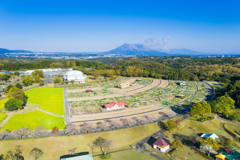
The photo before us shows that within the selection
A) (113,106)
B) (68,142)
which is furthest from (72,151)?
(113,106)

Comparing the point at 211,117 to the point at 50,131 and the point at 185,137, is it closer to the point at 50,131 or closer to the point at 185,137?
the point at 185,137

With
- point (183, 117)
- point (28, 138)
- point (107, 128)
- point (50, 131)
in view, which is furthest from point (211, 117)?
point (28, 138)

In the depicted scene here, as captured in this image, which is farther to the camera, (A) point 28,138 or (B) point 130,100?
(B) point 130,100

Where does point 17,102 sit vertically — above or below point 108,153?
above

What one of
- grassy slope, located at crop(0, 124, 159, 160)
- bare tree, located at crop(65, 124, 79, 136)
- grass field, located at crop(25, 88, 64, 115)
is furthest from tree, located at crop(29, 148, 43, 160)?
grass field, located at crop(25, 88, 64, 115)

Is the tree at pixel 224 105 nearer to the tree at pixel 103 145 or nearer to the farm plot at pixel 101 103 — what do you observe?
the farm plot at pixel 101 103

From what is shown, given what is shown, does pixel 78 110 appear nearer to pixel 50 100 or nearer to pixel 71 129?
pixel 71 129
